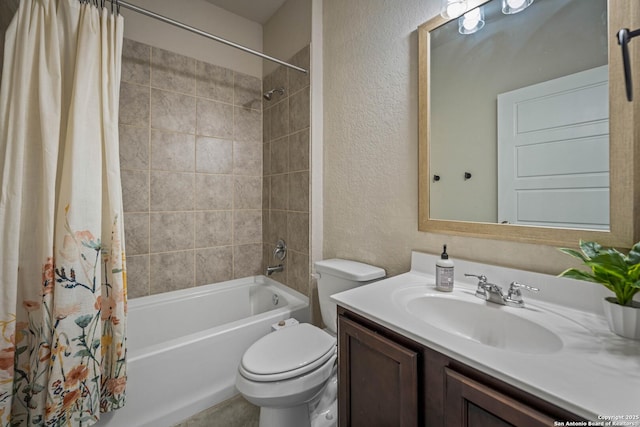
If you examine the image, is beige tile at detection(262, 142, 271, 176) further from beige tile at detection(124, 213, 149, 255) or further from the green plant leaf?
the green plant leaf

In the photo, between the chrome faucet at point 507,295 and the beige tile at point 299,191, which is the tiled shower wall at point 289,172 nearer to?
the beige tile at point 299,191

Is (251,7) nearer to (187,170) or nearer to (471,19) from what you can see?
(187,170)

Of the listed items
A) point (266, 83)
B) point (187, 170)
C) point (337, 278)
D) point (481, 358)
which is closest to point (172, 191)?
point (187, 170)

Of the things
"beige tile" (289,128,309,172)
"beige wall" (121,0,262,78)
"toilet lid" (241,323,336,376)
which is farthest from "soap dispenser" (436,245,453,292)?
"beige wall" (121,0,262,78)

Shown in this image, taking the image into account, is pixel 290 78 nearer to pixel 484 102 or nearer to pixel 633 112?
pixel 484 102

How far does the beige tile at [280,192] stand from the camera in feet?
6.79

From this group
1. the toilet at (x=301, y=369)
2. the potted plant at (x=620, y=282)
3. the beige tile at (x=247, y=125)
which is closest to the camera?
the potted plant at (x=620, y=282)

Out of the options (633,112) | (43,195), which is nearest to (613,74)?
(633,112)

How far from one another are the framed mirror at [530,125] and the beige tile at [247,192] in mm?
1515

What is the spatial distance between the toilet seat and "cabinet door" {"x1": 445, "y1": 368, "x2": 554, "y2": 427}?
0.65 m

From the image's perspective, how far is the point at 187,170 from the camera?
200 cm

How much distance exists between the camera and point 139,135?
1.82 m

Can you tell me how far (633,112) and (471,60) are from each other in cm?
56

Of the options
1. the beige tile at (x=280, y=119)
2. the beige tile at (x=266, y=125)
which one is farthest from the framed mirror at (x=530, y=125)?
the beige tile at (x=266, y=125)
